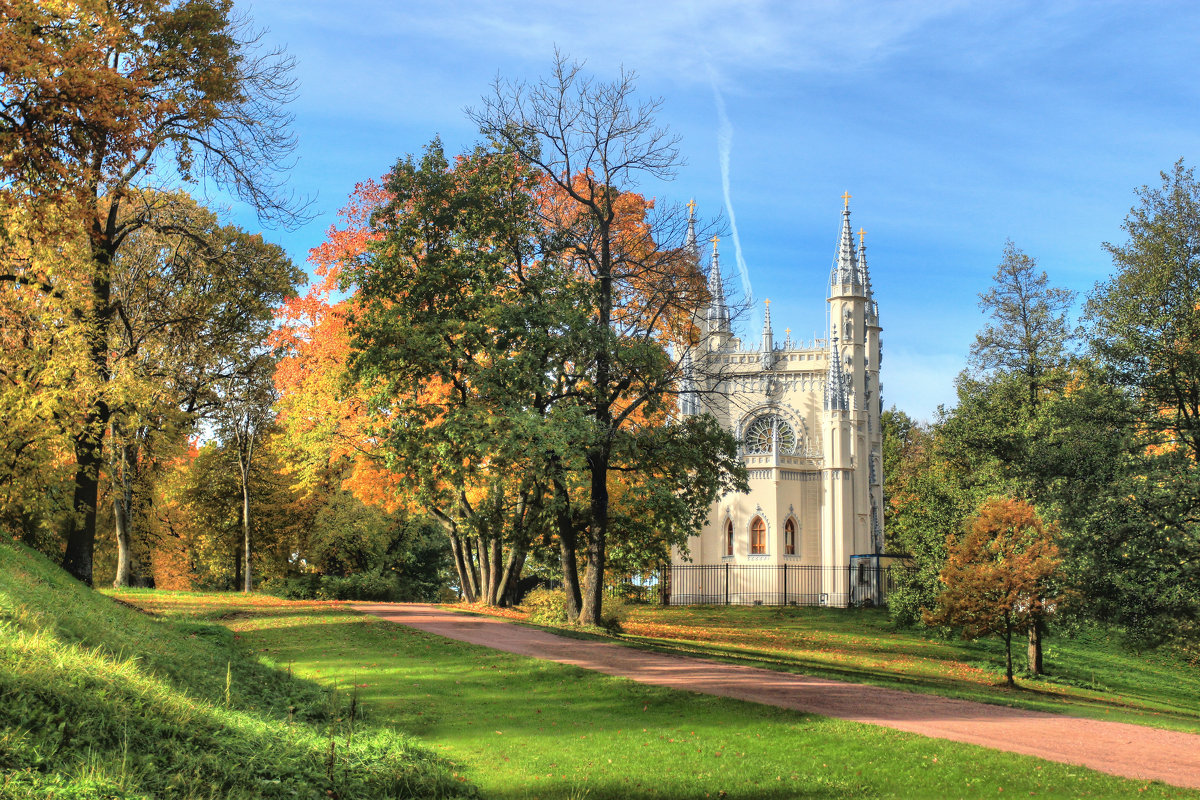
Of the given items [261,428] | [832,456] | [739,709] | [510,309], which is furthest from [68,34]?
[832,456]

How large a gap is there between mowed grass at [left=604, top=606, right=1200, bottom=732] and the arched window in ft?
18.5

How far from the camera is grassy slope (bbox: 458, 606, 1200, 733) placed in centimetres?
1753

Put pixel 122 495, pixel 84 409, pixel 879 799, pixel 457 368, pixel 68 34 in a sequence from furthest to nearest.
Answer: pixel 122 495, pixel 457 368, pixel 84 409, pixel 68 34, pixel 879 799

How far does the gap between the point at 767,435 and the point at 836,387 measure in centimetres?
448

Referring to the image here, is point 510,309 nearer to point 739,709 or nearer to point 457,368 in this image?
point 457,368

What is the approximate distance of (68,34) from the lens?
1375 centimetres

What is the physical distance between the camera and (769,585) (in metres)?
44.1

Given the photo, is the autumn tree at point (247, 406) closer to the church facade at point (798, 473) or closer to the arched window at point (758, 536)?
the church facade at point (798, 473)

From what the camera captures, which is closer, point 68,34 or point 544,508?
point 68,34

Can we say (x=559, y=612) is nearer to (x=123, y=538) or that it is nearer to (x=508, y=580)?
(x=508, y=580)

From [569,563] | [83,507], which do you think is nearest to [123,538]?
[83,507]

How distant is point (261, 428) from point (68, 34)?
22.7 metres

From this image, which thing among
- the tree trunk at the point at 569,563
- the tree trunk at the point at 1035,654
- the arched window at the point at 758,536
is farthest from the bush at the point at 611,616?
the arched window at the point at 758,536

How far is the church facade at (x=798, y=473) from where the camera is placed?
145ft
